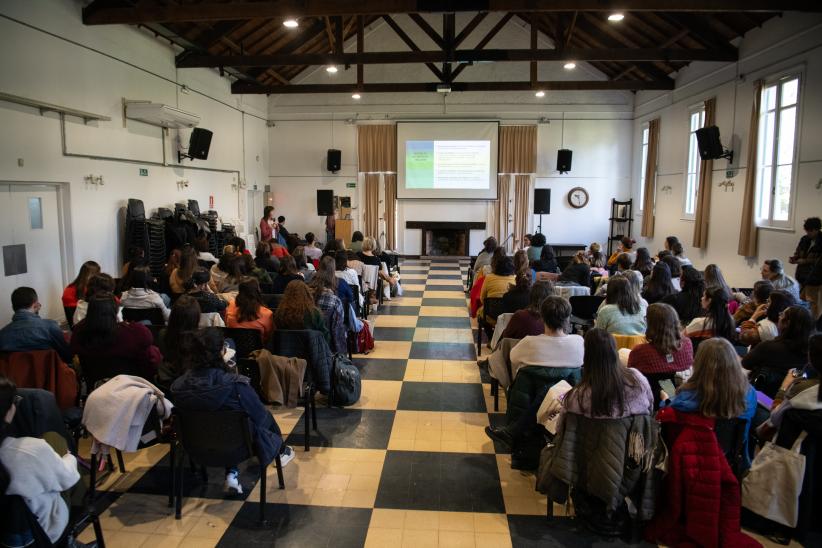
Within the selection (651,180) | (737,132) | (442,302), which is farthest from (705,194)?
(442,302)

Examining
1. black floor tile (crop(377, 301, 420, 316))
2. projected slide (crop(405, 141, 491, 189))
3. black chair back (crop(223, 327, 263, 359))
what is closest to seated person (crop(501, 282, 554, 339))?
black chair back (crop(223, 327, 263, 359))

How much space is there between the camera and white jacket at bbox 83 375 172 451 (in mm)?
2793

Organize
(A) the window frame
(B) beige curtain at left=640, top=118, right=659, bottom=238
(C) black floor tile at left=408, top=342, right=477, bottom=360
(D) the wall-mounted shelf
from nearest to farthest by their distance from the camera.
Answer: (C) black floor tile at left=408, top=342, right=477, bottom=360 < (D) the wall-mounted shelf < (A) the window frame < (B) beige curtain at left=640, top=118, right=659, bottom=238

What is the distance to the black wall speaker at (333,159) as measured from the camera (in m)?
14.4

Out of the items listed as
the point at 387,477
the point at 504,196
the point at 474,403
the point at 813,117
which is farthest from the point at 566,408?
the point at 504,196

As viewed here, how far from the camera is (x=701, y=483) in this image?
8.36 ft

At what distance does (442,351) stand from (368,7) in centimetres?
434

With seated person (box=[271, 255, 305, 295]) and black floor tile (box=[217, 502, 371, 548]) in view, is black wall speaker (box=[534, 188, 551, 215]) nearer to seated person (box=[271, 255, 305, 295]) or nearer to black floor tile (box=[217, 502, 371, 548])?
seated person (box=[271, 255, 305, 295])

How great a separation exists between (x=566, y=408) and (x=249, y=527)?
5.64 ft

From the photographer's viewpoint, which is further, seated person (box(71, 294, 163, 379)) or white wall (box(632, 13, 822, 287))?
white wall (box(632, 13, 822, 287))

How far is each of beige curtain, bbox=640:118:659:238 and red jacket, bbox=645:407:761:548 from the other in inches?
423

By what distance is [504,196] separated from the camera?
14414 mm

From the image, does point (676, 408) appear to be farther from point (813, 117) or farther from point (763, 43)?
point (763, 43)

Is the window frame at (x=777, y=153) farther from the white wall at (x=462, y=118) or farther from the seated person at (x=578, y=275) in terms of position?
the white wall at (x=462, y=118)
